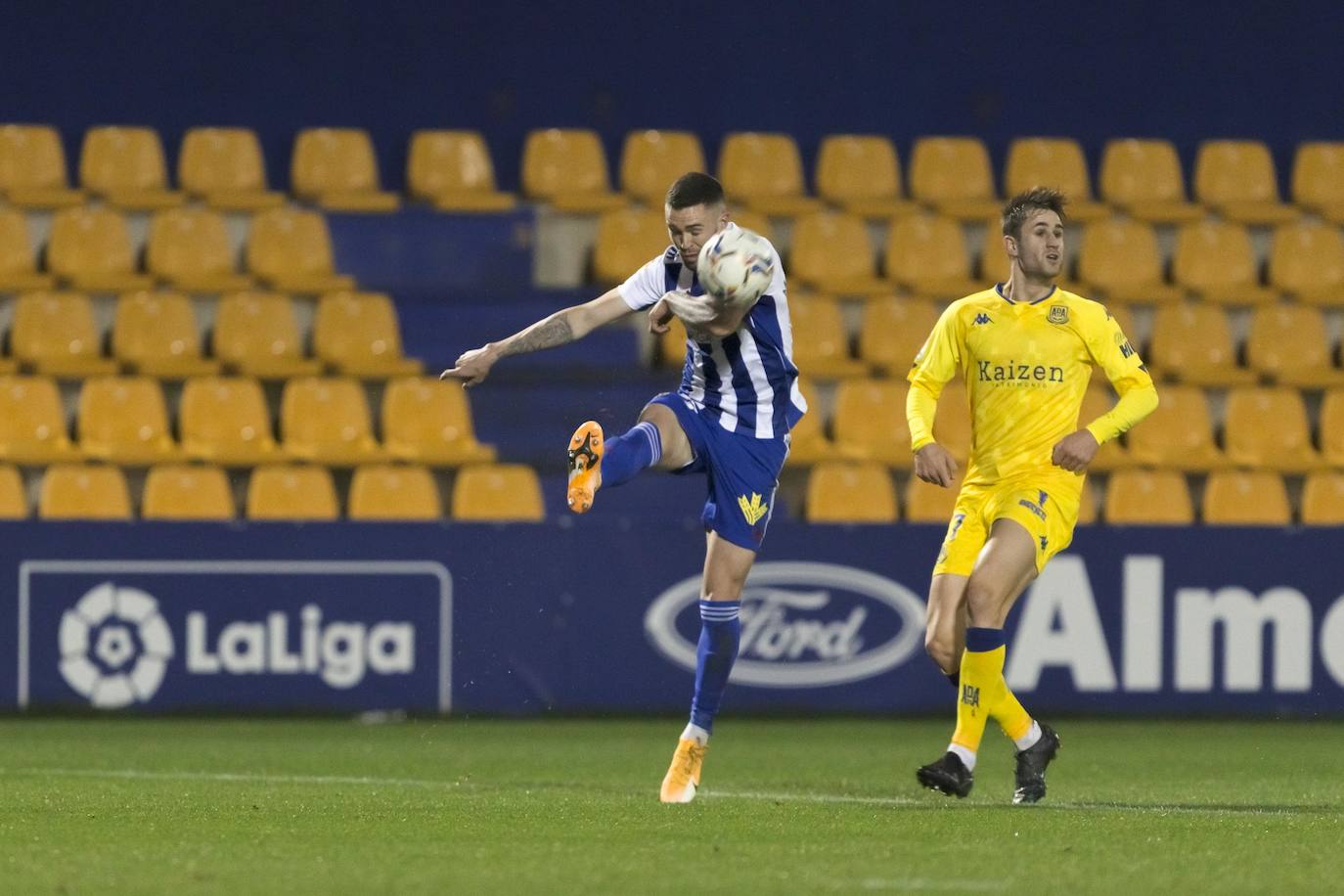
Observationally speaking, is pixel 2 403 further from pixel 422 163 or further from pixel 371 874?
pixel 371 874

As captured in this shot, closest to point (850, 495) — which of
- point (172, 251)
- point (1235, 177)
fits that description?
point (172, 251)

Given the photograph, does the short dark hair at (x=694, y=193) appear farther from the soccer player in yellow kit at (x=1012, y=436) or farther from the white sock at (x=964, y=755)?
the white sock at (x=964, y=755)

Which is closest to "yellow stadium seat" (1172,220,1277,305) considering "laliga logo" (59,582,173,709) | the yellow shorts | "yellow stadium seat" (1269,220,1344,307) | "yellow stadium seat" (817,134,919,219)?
"yellow stadium seat" (1269,220,1344,307)

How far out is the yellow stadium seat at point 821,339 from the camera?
13.2 m

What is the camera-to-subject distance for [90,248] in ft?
45.3

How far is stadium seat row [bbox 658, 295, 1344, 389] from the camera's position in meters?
13.4

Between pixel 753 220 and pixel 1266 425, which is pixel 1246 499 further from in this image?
pixel 753 220

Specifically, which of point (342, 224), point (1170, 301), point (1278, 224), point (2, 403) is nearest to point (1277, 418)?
point (1170, 301)

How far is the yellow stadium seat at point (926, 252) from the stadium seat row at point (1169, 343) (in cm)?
47

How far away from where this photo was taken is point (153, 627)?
1117 centimetres

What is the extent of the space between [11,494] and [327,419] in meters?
1.75

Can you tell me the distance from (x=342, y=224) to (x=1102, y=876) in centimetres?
962

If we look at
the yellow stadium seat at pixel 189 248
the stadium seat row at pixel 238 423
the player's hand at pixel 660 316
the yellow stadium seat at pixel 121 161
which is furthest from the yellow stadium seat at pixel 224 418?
the player's hand at pixel 660 316

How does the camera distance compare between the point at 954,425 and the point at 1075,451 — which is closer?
the point at 1075,451
